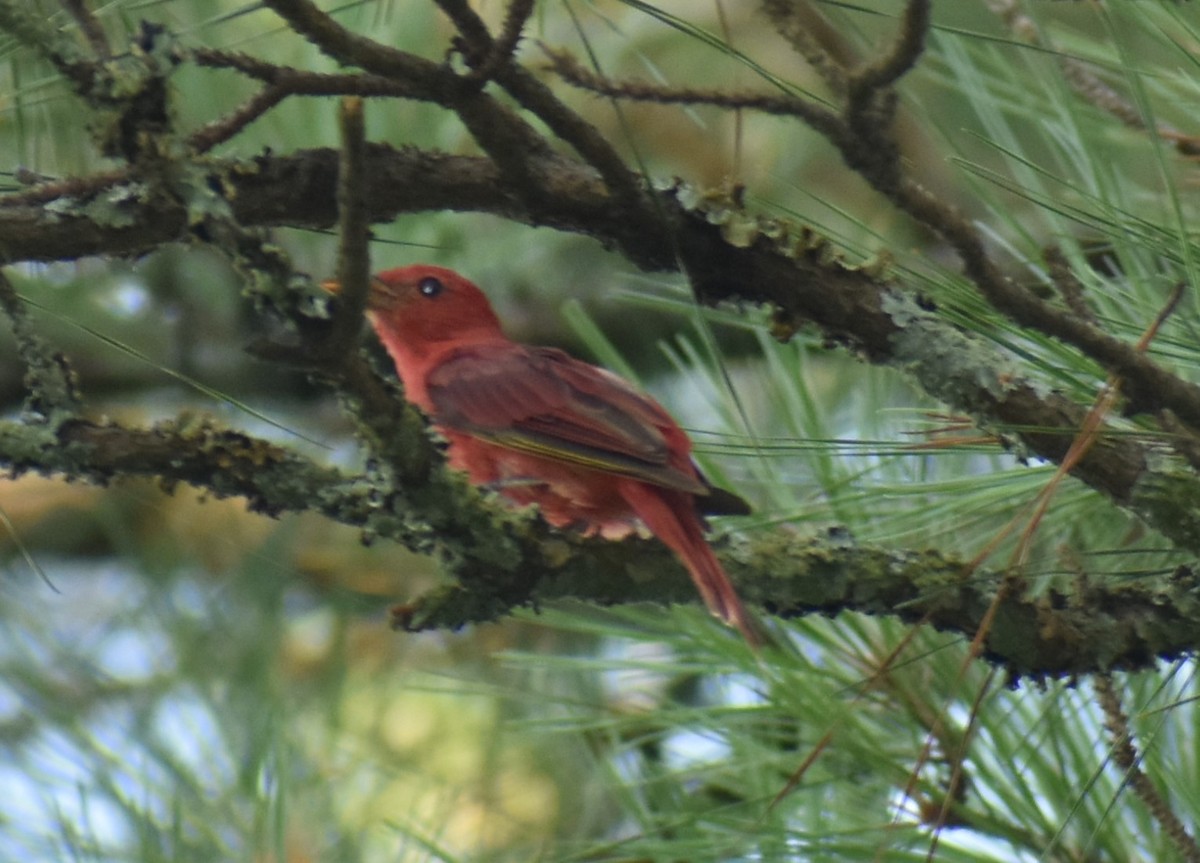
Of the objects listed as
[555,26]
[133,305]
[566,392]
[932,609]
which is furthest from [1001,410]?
[555,26]

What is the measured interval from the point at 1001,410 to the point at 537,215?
461mm

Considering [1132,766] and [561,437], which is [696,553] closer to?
[1132,766]

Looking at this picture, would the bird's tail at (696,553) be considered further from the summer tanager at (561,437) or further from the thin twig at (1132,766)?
the thin twig at (1132,766)

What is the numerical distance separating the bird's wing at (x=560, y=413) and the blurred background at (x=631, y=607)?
11 cm

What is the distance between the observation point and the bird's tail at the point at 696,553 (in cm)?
172

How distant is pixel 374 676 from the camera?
149 inches

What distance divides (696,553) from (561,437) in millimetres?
799

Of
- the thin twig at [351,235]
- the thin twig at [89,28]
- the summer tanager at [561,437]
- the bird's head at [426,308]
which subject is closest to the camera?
the thin twig at [351,235]

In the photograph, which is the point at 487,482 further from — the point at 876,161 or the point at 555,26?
the point at 555,26

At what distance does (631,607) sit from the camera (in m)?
2.69

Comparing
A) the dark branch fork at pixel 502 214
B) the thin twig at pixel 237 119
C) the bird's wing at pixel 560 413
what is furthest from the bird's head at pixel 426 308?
the thin twig at pixel 237 119

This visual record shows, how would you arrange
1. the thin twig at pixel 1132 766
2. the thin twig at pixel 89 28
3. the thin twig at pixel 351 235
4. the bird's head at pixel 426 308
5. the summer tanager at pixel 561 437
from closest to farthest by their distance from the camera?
the thin twig at pixel 351 235, the thin twig at pixel 89 28, the thin twig at pixel 1132 766, the summer tanager at pixel 561 437, the bird's head at pixel 426 308

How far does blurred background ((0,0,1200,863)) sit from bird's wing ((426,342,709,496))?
113mm

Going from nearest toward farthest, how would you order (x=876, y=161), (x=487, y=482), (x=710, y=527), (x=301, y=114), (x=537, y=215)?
(x=876, y=161) < (x=537, y=215) < (x=710, y=527) < (x=487, y=482) < (x=301, y=114)
